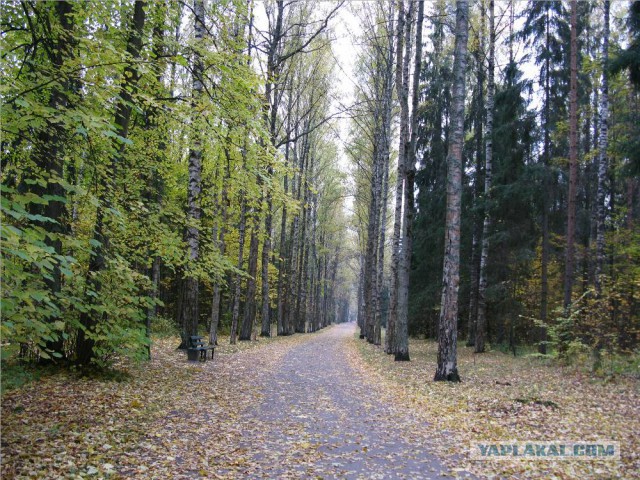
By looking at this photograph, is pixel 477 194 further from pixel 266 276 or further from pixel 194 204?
pixel 194 204

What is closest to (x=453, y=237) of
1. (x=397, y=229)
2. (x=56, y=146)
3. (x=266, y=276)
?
(x=397, y=229)

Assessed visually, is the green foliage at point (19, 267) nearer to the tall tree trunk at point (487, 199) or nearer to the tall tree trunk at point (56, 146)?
the tall tree trunk at point (56, 146)

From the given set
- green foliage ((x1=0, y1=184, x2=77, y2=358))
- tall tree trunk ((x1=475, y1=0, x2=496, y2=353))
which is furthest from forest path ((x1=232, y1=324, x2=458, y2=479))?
tall tree trunk ((x1=475, y1=0, x2=496, y2=353))

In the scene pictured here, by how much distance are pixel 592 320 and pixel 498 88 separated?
12.9 m

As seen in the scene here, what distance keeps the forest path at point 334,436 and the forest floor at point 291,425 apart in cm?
3

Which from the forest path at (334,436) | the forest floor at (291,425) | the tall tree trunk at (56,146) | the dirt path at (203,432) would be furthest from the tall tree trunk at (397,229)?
the tall tree trunk at (56,146)

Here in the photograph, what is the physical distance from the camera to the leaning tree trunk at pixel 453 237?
1003 cm

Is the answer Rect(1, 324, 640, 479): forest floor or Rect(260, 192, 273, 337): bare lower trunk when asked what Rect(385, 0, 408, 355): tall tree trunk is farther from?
Rect(260, 192, 273, 337): bare lower trunk

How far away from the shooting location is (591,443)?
17.9ft

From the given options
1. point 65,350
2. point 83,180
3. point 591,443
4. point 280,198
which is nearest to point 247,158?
point 280,198

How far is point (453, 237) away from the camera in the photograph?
1014cm

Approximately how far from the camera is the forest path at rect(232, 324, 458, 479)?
15.2ft

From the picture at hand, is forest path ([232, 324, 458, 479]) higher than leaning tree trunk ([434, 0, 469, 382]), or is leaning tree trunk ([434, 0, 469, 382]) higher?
leaning tree trunk ([434, 0, 469, 382])

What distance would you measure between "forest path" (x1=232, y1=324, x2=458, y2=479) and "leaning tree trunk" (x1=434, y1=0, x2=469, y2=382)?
2004 mm
